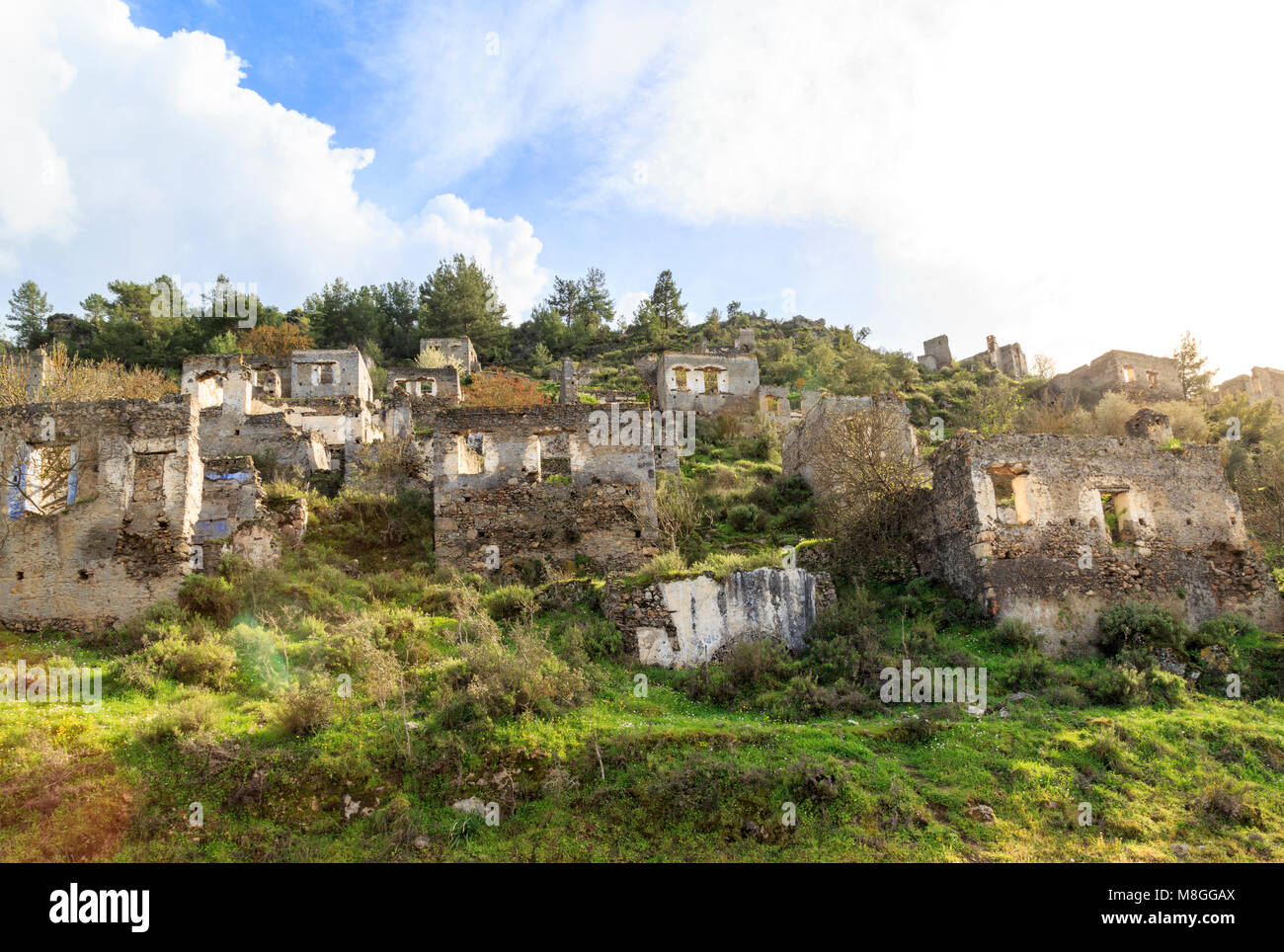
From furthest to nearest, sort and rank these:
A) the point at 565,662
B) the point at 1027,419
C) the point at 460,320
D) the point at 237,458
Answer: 1. the point at 460,320
2. the point at 1027,419
3. the point at 237,458
4. the point at 565,662

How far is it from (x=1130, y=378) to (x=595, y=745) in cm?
3647

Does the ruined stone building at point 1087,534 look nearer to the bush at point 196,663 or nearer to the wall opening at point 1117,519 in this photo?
the wall opening at point 1117,519

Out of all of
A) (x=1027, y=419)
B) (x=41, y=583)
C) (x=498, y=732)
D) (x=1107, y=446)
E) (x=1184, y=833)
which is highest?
(x=1027, y=419)

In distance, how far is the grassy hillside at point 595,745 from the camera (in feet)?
30.6

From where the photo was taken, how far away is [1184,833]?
980 cm

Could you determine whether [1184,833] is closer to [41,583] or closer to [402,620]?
[402,620]

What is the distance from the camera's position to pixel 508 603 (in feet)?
51.0

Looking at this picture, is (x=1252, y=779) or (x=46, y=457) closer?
(x=1252, y=779)

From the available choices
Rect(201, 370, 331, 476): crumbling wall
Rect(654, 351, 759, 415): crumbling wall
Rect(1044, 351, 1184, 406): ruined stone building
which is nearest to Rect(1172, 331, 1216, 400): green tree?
Rect(1044, 351, 1184, 406): ruined stone building

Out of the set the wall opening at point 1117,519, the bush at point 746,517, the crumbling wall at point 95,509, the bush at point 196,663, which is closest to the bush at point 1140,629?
the wall opening at point 1117,519

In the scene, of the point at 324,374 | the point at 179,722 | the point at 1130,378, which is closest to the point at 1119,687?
the point at 179,722

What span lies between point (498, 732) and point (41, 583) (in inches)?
422

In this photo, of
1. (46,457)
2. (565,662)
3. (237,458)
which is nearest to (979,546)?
(565,662)

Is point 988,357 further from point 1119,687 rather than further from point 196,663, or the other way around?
point 196,663
